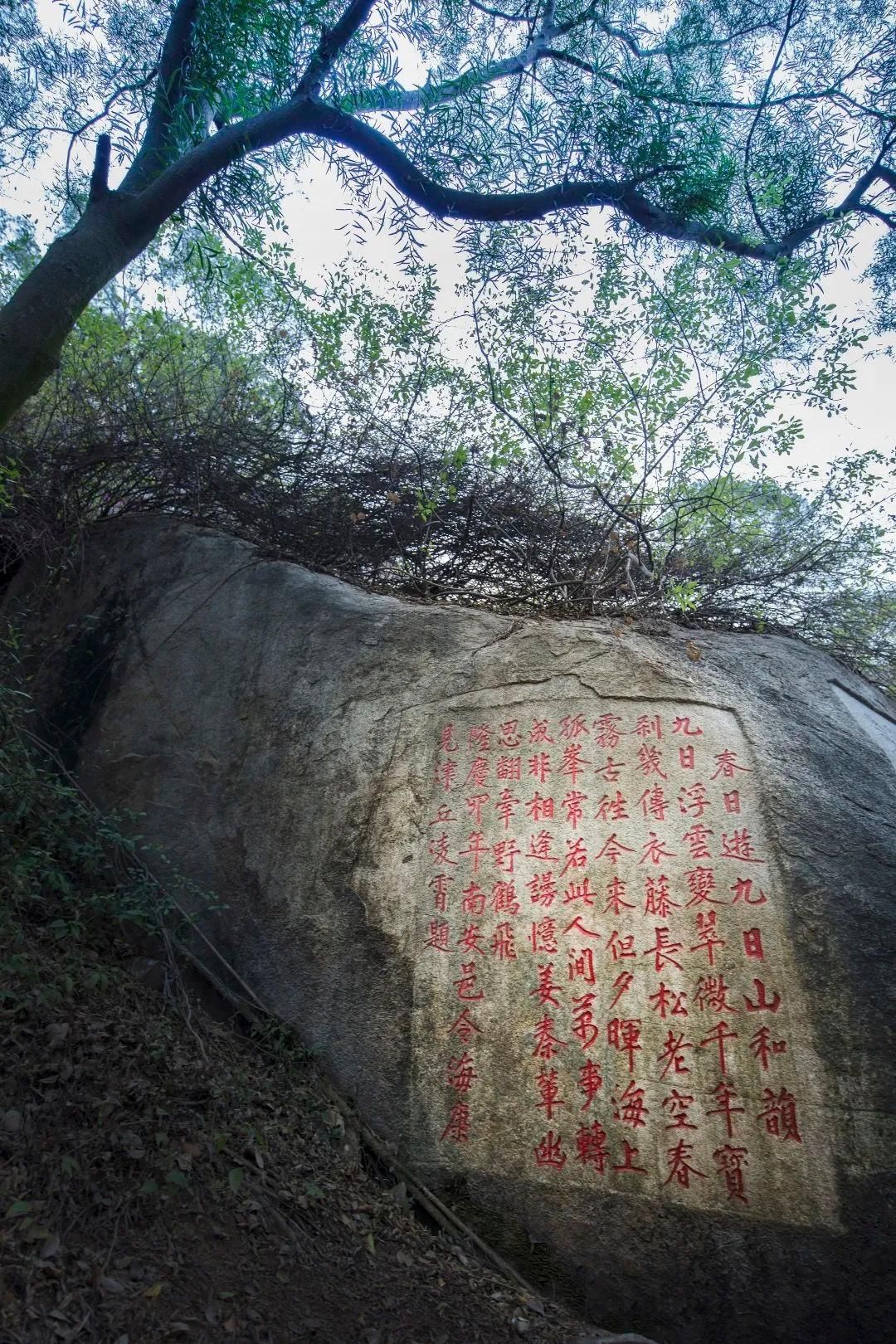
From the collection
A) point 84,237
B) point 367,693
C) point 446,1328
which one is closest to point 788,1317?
point 446,1328

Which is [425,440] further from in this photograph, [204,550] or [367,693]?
[367,693]

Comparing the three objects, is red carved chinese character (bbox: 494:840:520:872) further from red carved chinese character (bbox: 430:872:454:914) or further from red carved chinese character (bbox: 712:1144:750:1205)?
red carved chinese character (bbox: 712:1144:750:1205)

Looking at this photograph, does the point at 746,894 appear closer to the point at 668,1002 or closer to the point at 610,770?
the point at 668,1002

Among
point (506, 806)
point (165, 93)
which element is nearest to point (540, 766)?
point (506, 806)

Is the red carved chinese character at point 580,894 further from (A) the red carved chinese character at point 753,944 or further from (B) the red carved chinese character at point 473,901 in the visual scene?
(A) the red carved chinese character at point 753,944

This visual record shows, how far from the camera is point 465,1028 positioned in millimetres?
3738

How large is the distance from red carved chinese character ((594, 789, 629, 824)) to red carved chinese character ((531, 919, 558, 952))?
0.53 m

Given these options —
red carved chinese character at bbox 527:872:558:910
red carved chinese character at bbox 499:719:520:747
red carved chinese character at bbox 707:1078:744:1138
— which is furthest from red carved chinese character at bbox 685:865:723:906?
red carved chinese character at bbox 499:719:520:747

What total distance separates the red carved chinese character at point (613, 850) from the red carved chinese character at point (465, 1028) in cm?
90

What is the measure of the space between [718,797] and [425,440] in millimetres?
3670

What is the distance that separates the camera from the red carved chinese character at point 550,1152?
3.41 m

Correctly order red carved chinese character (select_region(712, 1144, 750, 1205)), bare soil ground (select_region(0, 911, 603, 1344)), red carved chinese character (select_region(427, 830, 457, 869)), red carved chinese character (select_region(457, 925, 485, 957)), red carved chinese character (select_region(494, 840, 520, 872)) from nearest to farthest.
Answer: bare soil ground (select_region(0, 911, 603, 1344)) → red carved chinese character (select_region(712, 1144, 750, 1205)) → red carved chinese character (select_region(457, 925, 485, 957)) → red carved chinese character (select_region(494, 840, 520, 872)) → red carved chinese character (select_region(427, 830, 457, 869))

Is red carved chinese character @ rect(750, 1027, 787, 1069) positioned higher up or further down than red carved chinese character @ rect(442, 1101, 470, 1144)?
higher up

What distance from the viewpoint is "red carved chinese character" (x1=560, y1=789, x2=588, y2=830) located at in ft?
13.2
